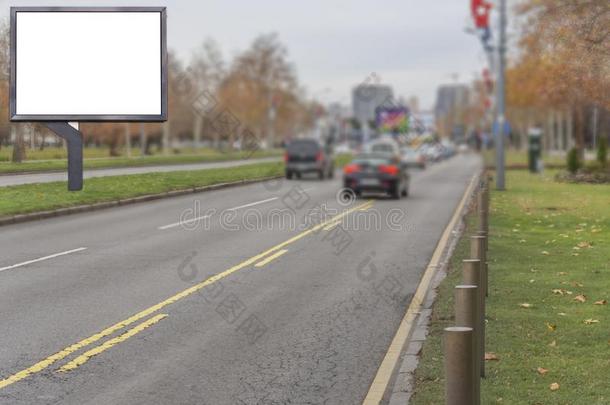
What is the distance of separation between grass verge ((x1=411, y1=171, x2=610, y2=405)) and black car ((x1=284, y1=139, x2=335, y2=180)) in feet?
82.7

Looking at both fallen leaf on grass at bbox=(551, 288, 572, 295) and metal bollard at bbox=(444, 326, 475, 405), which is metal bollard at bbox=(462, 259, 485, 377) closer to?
metal bollard at bbox=(444, 326, 475, 405)

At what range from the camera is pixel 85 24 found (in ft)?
84.0

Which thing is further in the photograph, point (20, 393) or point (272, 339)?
point (272, 339)

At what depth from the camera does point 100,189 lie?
28344 millimetres

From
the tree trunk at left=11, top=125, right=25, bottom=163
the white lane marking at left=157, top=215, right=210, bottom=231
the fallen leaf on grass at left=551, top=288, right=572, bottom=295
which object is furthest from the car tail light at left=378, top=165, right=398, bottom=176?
the fallen leaf on grass at left=551, top=288, right=572, bottom=295

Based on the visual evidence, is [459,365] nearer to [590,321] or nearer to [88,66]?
[590,321]

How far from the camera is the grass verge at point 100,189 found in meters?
22.7

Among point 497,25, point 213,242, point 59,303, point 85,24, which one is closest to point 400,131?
point 497,25

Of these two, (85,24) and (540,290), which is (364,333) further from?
(85,24)

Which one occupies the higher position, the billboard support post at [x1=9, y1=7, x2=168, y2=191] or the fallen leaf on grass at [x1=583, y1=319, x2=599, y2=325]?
the billboard support post at [x1=9, y1=7, x2=168, y2=191]

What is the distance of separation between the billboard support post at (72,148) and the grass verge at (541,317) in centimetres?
1310

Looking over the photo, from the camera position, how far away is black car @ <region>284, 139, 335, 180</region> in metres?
43.7

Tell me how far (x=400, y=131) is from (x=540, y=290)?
308ft

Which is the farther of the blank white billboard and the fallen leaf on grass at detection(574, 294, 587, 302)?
the blank white billboard
